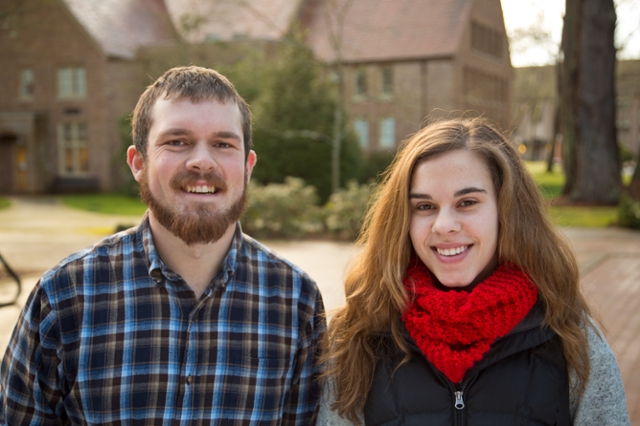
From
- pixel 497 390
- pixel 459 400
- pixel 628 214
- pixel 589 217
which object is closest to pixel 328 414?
pixel 459 400

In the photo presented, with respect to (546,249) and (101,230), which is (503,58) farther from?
(546,249)

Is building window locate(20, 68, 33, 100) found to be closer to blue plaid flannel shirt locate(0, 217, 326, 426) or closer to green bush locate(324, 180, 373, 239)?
green bush locate(324, 180, 373, 239)

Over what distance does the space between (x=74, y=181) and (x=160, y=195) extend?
34.1 metres

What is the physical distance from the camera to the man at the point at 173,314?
7.53 feet

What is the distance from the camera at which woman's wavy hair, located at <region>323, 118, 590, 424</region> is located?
7.58 feet

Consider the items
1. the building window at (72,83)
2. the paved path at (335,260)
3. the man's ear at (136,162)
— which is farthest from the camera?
the building window at (72,83)

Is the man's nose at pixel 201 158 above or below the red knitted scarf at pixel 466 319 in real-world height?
above

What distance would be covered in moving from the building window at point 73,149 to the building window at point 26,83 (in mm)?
2460

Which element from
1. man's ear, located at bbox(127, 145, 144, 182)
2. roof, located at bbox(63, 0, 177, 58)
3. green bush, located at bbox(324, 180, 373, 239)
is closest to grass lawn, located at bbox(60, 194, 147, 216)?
roof, located at bbox(63, 0, 177, 58)

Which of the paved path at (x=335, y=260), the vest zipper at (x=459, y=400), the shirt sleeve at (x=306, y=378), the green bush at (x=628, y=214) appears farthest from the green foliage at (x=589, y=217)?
the vest zipper at (x=459, y=400)

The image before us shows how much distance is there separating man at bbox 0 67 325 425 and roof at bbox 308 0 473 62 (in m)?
32.6

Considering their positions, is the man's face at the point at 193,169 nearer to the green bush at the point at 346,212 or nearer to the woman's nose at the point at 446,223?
the woman's nose at the point at 446,223

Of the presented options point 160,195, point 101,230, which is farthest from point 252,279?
point 101,230

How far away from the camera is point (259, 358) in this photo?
244 cm
